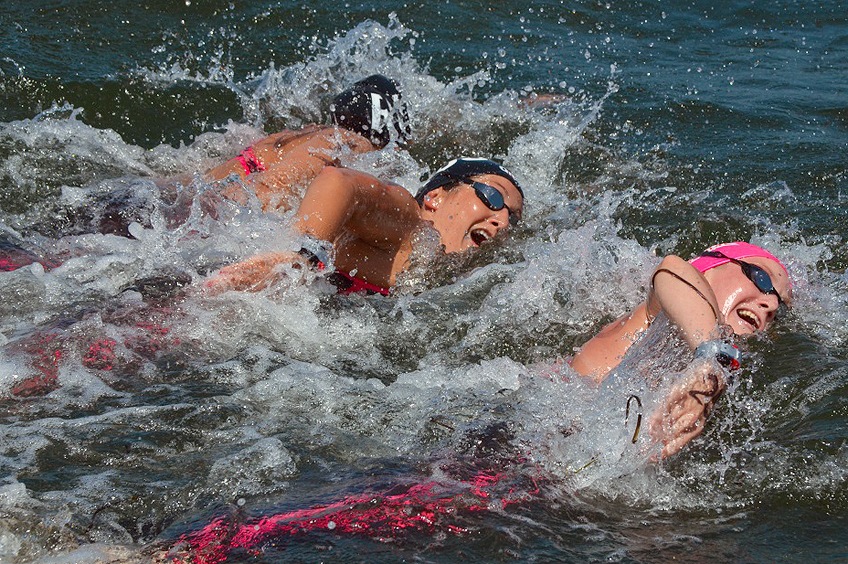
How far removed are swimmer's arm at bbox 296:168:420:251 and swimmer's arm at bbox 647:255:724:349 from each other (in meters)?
1.88

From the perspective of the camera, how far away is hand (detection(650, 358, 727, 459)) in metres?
4.04

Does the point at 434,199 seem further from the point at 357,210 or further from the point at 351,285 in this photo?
the point at 357,210

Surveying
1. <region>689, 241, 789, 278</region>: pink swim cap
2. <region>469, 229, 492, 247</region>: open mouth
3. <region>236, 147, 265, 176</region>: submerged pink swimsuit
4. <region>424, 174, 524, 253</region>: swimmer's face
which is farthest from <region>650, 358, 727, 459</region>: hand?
<region>236, 147, 265, 176</region>: submerged pink swimsuit

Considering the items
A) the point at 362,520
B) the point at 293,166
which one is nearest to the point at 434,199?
the point at 293,166

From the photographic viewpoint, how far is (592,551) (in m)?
3.82

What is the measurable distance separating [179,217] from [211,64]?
11.1 feet

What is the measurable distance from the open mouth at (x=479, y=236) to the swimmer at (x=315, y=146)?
94 cm

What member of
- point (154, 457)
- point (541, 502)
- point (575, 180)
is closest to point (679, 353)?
point (541, 502)

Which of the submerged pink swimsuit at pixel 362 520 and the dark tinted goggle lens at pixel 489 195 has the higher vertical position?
the dark tinted goggle lens at pixel 489 195

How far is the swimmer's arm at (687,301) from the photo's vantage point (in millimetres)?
4062

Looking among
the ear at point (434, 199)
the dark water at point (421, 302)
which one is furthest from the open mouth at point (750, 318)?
the ear at point (434, 199)

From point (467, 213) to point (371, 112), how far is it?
3.51 feet

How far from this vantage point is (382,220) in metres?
5.93

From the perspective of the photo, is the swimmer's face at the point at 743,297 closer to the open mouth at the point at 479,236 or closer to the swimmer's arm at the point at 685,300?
the swimmer's arm at the point at 685,300
